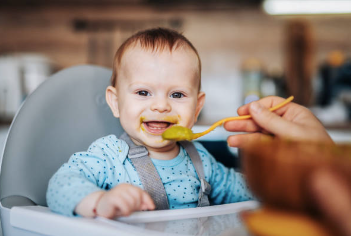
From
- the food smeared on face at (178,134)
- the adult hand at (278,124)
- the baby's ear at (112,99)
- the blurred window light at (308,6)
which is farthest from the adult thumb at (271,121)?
the blurred window light at (308,6)

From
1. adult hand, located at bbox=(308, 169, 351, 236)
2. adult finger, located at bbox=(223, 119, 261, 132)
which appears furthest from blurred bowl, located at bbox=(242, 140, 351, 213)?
adult finger, located at bbox=(223, 119, 261, 132)

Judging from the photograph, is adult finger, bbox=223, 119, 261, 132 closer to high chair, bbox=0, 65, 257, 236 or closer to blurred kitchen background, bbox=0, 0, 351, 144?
high chair, bbox=0, 65, 257, 236

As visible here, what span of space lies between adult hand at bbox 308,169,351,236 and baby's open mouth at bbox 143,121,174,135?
50 cm

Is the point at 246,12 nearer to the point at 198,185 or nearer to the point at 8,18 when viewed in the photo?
the point at 8,18

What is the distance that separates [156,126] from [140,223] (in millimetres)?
Answer: 285

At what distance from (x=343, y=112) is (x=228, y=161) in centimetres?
148

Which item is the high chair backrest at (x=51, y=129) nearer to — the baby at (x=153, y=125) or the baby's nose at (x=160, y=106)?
the baby at (x=153, y=125)

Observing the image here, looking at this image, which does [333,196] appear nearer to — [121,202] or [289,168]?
[289,168]

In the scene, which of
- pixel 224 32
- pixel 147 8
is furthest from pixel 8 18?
pixel 224 32

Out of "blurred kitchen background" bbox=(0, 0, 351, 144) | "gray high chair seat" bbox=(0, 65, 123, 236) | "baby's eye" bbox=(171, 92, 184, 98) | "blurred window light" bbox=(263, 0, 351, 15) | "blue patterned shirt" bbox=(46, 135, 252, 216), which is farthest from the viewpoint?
"blurred kitchen background" bbox=(0, 0, 351, 144)

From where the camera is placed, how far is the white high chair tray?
43 centimetres

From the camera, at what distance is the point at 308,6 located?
7.05 feet

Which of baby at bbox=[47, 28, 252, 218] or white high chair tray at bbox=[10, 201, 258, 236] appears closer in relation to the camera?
white high chair tray at bbox=[10, 201, 258, 236]

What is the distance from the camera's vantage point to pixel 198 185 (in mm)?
779
